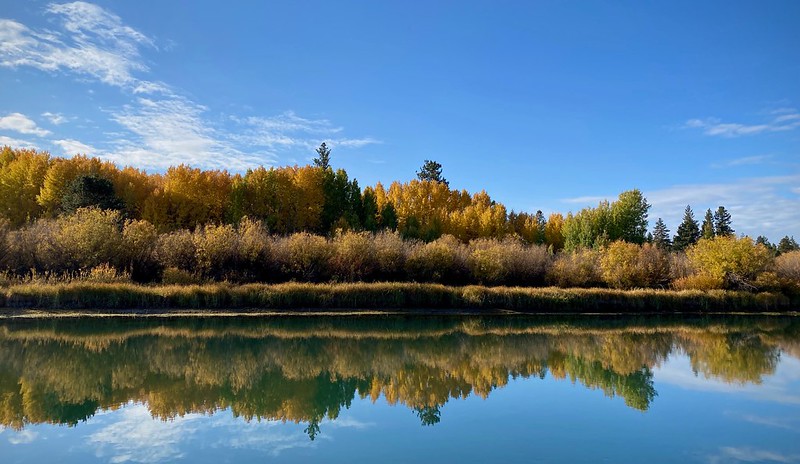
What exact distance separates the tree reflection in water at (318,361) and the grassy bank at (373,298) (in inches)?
109

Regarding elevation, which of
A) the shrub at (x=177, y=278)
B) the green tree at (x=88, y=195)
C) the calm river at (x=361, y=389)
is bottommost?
the calm river at (x=361, y=389)

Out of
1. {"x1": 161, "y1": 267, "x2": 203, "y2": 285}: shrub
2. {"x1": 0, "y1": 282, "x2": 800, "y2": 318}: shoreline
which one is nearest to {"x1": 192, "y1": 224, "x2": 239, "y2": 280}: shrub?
{"x1": 161, "y1": 267, "x2": 203, "y2": 285}: shrub

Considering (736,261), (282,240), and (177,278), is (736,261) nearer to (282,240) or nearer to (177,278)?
(282,240)

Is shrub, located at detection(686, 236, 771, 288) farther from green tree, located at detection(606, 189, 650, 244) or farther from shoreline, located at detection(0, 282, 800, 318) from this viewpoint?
green tree, located at detection(606, 189, 650, 244)

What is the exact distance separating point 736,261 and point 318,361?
3526 cm

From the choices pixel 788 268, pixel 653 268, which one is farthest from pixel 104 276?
pixel 788 268

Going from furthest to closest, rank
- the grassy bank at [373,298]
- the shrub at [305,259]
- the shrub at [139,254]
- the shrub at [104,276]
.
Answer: the shrub at [305,259] < the shrub at [139,254] < the shrub at [104,276] < the grassy bank at [373,298]

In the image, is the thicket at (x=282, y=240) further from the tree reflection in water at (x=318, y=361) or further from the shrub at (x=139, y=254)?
the tree reflection in water at (x=318, y=361)

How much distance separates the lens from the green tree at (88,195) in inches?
1574

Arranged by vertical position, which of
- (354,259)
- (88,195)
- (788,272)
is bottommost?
(354,259)

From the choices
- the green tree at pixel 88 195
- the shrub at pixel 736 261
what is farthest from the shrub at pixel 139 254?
the shrub at pixel 736 261

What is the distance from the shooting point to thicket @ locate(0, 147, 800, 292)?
34012 millimetres

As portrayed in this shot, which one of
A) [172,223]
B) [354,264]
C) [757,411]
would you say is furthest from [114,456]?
[172,223]

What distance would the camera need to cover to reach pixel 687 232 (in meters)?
74.6
